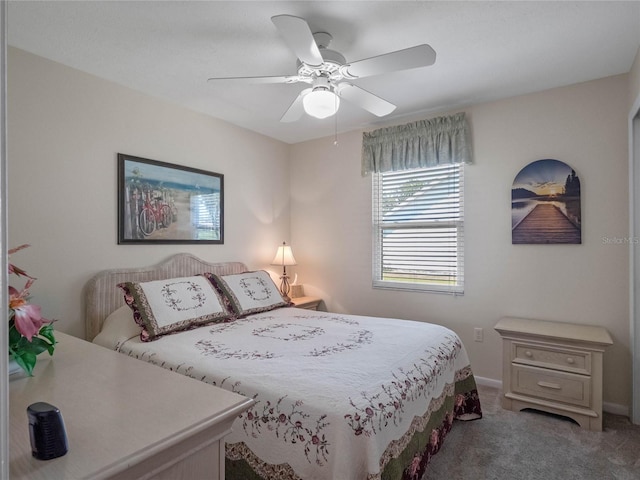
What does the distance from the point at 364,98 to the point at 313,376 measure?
1.74 m

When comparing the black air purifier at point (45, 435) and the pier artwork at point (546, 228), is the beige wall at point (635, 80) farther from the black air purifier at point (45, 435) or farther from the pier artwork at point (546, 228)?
the black air purifier at point (45, 435)

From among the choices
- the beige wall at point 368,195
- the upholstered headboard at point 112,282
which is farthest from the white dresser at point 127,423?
the beige wall at point 368,195

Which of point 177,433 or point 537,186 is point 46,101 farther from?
point 537,186

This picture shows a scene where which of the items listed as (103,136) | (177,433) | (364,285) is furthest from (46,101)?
(364,285)

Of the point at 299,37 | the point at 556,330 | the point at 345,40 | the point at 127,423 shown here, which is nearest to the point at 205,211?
the point at 345,40

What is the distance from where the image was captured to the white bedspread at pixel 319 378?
1.39 meters

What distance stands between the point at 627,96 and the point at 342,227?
2.60m

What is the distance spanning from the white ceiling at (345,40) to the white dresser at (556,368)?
1.89 meters

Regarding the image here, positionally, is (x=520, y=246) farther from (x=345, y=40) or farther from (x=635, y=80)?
(x=345, y=40)

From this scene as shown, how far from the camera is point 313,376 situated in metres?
1.68

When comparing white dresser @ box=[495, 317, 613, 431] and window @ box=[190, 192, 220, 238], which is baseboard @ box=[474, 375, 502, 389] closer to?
white dresser @ box=[495, 317, 613, 431]

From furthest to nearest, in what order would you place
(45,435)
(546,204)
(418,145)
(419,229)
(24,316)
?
1. (419,229)
2. (418,145)
3. (546,204)
4. (24,316)
5. (45,435)

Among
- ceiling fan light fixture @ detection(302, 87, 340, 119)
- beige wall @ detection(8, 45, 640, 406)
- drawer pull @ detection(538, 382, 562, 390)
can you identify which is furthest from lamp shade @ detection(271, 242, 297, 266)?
drawer pull @ detection(538, 382, 562, 390)

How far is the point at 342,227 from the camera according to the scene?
4020 mm
